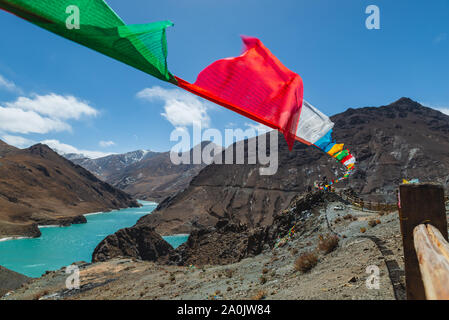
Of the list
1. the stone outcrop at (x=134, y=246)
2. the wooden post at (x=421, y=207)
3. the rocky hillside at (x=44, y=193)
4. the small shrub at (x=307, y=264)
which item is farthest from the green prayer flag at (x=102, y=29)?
the rocky hillside at (x=44, y=193)

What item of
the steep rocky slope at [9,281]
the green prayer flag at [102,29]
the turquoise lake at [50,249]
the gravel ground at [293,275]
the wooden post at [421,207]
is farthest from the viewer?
the turquoise lake at [50,249]

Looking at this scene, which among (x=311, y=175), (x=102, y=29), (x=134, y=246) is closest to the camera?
(x=102, y=29)

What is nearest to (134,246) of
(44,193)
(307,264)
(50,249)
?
(307,264)

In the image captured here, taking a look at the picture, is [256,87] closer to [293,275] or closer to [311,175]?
[293,275]

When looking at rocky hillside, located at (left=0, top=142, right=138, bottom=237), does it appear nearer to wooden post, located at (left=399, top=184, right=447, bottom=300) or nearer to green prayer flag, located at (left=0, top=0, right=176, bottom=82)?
green prayer flag, located at (left=0, top=0, right=176, bottom=82)

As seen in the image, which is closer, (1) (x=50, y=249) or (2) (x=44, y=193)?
(1) (x=50, y=249)

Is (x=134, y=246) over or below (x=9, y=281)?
over

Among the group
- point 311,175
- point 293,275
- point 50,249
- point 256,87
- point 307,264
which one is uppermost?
point 311,175

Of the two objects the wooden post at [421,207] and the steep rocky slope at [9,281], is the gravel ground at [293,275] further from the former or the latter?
the wooden post at [421,207]
